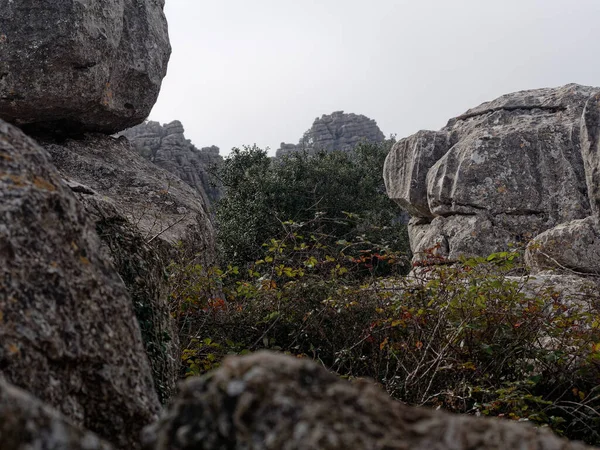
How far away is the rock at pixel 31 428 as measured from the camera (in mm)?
1312

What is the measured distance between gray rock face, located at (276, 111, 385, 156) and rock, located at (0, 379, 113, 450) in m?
67.3

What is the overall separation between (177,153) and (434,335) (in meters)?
45.5

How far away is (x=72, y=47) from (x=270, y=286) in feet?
13.1

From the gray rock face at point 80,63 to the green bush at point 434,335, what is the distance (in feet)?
11.4

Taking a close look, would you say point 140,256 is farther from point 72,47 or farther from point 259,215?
point 259,215

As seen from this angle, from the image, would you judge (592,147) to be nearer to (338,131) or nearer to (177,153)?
(177,153)

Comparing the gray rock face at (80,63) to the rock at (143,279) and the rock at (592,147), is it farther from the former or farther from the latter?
the rock at (592,147)

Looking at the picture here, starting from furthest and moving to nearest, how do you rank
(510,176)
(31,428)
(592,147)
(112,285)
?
1. (510,176)
2. (592,147)
3. (112,285)
4. (31,428)

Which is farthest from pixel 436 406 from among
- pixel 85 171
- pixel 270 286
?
pixel 85 171

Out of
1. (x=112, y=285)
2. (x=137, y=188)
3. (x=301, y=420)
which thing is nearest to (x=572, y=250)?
(x=137, y=188)

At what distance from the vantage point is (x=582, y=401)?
523 cm

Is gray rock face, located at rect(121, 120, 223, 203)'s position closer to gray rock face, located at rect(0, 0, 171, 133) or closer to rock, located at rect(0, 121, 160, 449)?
gray rock face, located at rect(0, 0, 171, 133)

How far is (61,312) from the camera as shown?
216cm

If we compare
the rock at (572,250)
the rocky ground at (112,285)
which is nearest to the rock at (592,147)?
the rocky ground at (112,285)
